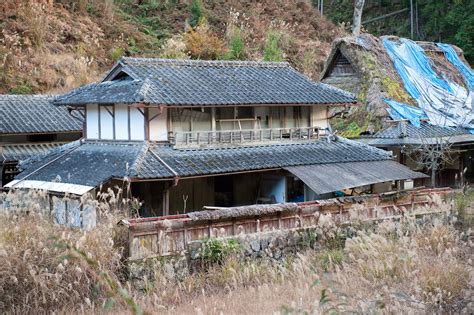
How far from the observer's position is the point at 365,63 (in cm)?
2831

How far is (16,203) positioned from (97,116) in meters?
7.55

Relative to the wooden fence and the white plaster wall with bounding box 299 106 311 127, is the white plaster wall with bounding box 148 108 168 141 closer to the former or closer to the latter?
the wooden fence

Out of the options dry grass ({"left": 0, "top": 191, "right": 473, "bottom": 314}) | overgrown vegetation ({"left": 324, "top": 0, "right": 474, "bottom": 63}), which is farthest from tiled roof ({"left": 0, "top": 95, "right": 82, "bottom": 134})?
overgrown vegetation ({"left": 324, "top": 0, "right": 474, "bottom": 63})

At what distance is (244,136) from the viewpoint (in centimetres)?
1958

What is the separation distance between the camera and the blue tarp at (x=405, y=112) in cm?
2584

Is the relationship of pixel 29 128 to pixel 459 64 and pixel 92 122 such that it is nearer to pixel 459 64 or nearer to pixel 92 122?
pixel 92 122

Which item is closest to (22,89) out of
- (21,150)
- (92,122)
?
(21,150)

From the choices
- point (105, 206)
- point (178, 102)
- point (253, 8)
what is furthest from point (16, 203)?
point (253, 8)

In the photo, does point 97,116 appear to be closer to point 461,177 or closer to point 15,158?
point 15,158

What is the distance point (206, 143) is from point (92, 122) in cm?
392

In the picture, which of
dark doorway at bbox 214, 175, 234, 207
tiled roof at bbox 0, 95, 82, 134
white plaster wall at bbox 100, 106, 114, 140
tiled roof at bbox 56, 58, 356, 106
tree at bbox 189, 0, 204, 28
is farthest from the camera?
tree at bbox 189, 0, 204, 28

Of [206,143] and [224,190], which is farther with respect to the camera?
[224,190]

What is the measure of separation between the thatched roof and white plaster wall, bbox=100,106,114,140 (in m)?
12.6

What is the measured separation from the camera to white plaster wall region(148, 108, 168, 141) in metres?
17.7
